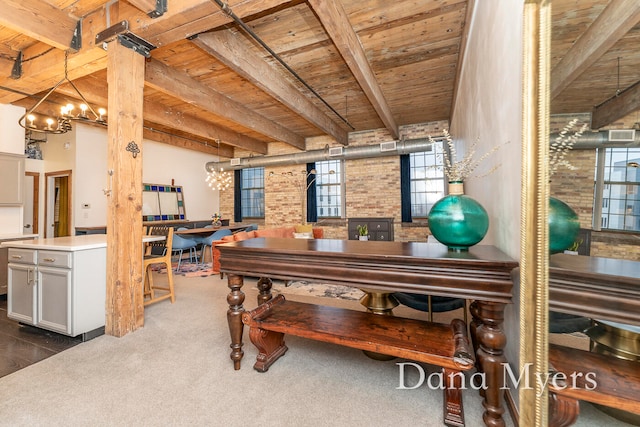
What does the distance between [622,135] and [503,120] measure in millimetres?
Result: 965

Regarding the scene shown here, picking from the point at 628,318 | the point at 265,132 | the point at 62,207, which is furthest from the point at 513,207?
the point at 62,207

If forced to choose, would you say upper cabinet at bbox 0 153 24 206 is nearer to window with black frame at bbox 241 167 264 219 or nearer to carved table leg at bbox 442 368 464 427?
window with black frame at bbox 241 167 264 219

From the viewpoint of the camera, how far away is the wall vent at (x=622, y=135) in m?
0.71

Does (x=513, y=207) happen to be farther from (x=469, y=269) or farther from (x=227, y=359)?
(x=227, y=359)

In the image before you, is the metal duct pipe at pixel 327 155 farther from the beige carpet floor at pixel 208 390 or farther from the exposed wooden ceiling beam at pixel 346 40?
the beige carpet floor at pixel 208 390

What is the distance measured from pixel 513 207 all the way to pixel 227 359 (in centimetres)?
224

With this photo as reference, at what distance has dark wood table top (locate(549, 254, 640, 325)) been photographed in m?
0.82

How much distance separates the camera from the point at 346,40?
2775mm

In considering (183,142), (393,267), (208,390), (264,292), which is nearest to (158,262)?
(264,292)

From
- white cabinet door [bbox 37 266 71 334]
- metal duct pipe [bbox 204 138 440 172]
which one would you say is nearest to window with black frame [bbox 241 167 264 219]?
metal duct pipe [bbox 204 138 440 172]

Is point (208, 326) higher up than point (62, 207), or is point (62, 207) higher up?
point (62, 207)

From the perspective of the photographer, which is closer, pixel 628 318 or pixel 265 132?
pixel 628 318

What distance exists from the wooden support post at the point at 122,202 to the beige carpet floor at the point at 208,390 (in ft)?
0.94

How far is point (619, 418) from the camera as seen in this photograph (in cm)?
120
